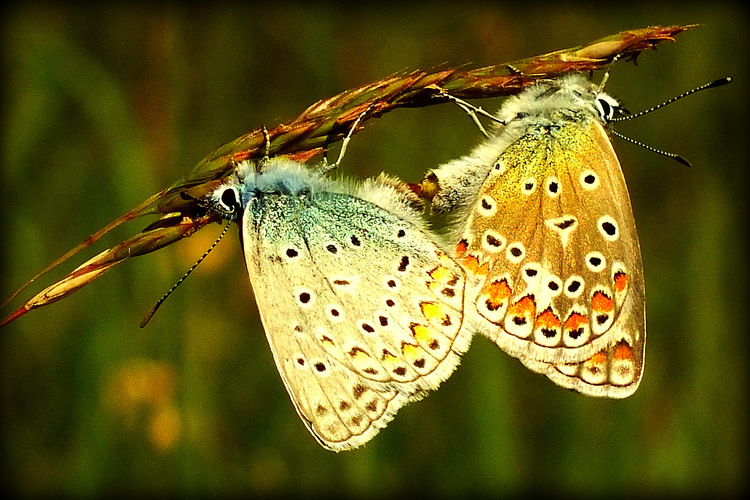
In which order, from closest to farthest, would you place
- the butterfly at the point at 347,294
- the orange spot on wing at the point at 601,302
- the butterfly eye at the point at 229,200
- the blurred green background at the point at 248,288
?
the butterfly eye at the point at 229,200 < the butterfly at the point at 347,294 < the orange spot on wing at the point at 601,302 < the blurred green background at the point at 248,288

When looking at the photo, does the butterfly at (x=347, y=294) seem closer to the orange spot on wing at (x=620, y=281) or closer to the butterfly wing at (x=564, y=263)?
the butterfly wing at (x=564, y=263)

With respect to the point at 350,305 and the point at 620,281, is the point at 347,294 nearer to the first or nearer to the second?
the point at 350,305

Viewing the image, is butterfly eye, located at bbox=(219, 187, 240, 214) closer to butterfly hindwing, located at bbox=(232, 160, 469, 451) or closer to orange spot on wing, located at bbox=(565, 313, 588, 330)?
butterfly hindwing, located at bbox=(232, 160, 469, 451)

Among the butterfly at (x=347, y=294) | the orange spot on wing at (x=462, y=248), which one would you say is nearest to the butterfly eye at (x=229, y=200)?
the butterfly at (x=347, y=294)

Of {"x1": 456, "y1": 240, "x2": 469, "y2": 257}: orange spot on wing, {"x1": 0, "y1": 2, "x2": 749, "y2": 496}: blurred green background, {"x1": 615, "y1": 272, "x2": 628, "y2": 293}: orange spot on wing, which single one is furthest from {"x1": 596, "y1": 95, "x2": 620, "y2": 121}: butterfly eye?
{"x1": 0, "y1": 2, "x2": 749, "y2": 496}: blurred green background

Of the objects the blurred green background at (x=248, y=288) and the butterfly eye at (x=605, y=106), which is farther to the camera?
the blurred green background at (x=248, y=288)

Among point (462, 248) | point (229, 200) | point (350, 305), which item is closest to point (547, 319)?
point (462, 248)

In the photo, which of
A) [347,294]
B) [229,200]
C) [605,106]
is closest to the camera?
[229,200]
